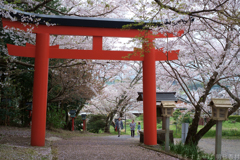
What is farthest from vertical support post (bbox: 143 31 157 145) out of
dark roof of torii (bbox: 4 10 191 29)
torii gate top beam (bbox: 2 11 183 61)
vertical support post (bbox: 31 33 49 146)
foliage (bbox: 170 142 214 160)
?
vertical support post (bbox: 31 33 49 146)

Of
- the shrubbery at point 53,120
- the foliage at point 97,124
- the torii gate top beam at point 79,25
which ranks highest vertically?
the torii gate top beam at point 79,25

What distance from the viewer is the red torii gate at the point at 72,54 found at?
650 centimetres

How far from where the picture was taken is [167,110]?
5980 mm

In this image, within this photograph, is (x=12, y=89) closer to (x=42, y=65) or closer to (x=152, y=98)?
(x=42, y=65)

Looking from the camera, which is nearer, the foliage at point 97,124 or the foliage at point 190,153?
the foliage at point 190,153

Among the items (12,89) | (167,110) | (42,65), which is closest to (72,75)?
(12,89)

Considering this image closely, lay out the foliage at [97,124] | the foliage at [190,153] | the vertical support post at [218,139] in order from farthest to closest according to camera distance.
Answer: the foliage at [97,124], the foliage at [190,153], the vertical support post at [218,139]

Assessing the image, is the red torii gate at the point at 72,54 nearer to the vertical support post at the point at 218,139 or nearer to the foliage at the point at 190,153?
the foliage at the point at 190,153

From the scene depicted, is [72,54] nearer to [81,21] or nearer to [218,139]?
[81,21]

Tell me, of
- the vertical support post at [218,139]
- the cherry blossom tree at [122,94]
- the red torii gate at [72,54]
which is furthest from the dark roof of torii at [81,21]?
the cherry blossom tree at [122,94]

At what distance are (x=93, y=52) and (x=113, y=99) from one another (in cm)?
946

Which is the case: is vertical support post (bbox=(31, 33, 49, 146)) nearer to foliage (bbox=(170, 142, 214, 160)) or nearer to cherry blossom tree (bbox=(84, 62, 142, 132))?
foliage (bbox=(170, 142, 214, 160))

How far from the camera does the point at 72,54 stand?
670 centimetres

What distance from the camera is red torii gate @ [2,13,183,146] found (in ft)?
21.3
